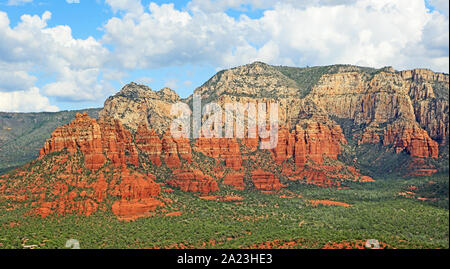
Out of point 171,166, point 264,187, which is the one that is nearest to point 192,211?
point 171,166

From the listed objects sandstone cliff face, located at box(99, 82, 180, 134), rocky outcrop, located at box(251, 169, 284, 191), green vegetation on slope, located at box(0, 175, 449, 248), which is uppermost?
sandstone cliff face, located at box(99, 82, 180, 134)

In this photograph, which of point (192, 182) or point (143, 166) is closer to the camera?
point (143, 166)

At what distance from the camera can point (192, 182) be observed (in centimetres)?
15062

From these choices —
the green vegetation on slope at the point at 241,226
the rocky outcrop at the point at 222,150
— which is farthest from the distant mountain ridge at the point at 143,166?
the green vegetation on slope at the point at 241,226

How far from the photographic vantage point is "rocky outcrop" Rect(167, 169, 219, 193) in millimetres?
149750

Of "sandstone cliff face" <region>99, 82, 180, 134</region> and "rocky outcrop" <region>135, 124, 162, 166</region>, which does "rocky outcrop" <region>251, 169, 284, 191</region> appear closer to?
"rocky outcrop" <region>135, 124, 162, 166</region>

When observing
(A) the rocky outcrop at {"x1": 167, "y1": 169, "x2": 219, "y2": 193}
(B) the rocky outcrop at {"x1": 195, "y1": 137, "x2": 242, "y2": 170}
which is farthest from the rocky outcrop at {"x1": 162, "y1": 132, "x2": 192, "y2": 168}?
(B) the rocky outcrop at {"x1": 195, "y1": 137, "x2": 242, "y2": 170}

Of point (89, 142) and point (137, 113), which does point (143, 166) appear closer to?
point (89, 142)

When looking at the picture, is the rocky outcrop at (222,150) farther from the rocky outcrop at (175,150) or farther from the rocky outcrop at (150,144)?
the rocky outcrop at (150,144)

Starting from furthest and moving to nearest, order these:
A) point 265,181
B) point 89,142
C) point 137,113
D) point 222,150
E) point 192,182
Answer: point 137,113, point 222,150, point 265,181, point 192,182, point 89,142

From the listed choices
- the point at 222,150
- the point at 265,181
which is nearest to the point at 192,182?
the point at 265,181

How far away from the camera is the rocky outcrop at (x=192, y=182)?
150 metres
